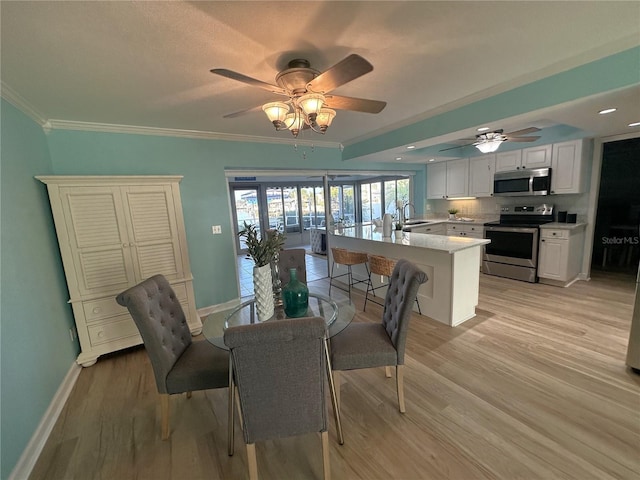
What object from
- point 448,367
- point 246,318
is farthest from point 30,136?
point 448,367

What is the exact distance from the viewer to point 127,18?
1323mm

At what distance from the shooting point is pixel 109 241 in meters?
2.69

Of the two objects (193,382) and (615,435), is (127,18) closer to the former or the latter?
(193,382)

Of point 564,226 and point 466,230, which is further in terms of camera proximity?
point 466,230

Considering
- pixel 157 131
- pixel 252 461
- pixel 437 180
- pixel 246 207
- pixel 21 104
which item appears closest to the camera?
pixel 252 461

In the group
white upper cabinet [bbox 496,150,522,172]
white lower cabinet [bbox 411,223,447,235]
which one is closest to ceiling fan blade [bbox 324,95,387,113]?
white lower cabinet [bbox 411,223,447,235]

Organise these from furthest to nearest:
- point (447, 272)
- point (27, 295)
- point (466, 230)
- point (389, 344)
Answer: point (466, 230) < point (447, 272) < point (27, 295) < point (389, 344)

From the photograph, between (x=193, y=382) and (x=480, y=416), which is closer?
(x=193, y=382)

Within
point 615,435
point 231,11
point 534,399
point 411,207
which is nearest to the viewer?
point 231,11

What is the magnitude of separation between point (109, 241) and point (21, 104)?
4.15ft

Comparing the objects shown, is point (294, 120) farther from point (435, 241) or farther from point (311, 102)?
point (435, 241)

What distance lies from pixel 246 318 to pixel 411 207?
5.35 m

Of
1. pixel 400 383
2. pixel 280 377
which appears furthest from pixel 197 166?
pixel 400 383

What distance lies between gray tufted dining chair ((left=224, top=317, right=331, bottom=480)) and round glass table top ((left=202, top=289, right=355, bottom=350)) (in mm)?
426
